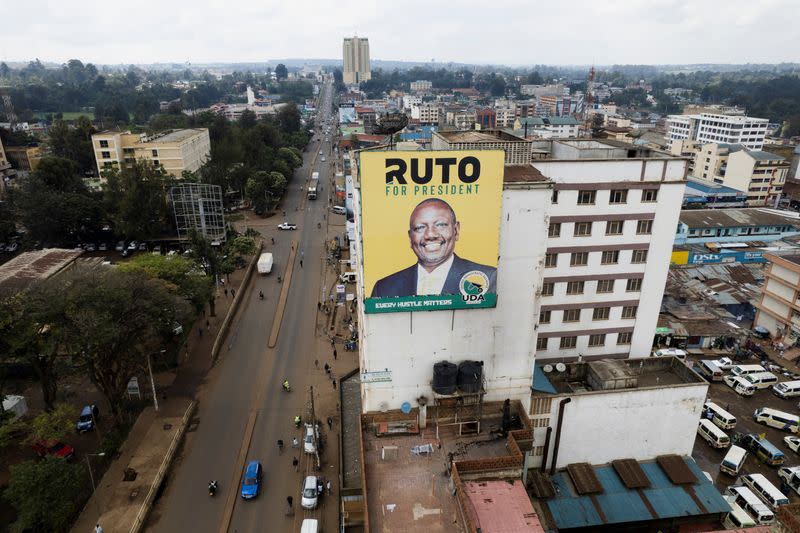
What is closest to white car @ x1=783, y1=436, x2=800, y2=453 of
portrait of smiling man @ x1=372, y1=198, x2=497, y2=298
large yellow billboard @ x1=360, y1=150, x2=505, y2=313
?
large yellow billboard @ x1=360, y1=150, x2=505, y2=313

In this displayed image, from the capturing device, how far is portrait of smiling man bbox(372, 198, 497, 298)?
22.3 meters

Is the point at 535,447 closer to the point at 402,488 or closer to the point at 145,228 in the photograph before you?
the point at 402,488

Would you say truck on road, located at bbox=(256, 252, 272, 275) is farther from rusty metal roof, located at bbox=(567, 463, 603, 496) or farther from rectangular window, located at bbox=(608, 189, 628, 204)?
rusty metal roof, located at bbox=(567, 463, 603, 496)

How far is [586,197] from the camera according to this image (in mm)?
30500

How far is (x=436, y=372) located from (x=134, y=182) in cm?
5424

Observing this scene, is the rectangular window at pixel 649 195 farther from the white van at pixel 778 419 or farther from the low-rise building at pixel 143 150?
the low-rise building at pixel 143 150

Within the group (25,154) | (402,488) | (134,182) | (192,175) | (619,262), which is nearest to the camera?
(402,488)

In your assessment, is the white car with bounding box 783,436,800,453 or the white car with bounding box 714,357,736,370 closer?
the white car with bounding box 783,436,800,453

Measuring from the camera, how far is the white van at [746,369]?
133ft

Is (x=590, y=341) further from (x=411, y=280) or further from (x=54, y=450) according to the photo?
(x=54, y=450)

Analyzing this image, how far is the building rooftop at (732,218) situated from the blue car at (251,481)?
198 ft

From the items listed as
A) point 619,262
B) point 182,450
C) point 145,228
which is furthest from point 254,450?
point 145,228

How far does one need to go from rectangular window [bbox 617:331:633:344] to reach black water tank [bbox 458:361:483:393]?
1490 centimetres

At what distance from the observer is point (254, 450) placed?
105 ft
